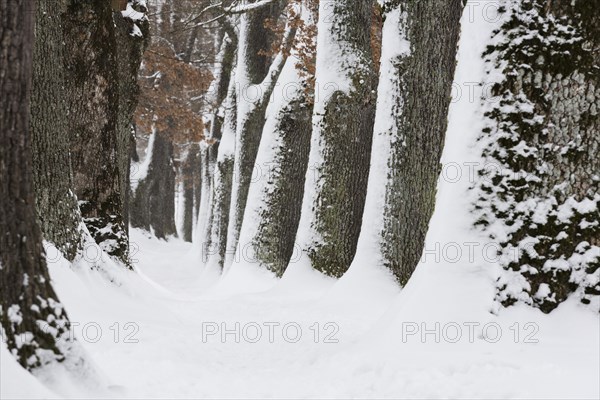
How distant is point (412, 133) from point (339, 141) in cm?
169

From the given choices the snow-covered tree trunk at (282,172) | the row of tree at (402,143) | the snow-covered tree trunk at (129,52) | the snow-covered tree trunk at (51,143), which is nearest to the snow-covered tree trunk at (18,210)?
the snow-covered tree trunk at (51,143)

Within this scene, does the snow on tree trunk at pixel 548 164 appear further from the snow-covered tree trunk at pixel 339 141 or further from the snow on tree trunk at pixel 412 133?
the snow-covered tree trunk at pixel 339 141

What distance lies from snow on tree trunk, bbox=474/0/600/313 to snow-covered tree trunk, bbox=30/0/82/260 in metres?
3.39

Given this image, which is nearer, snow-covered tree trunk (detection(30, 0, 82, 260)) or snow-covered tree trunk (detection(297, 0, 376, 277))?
snow-covered tree trunk (detection(30, 0, 82, 260))

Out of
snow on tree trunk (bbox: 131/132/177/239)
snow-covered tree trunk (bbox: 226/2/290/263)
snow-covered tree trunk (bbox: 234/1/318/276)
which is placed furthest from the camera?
snow on tree trunk (bbox: 131/132/177/239)

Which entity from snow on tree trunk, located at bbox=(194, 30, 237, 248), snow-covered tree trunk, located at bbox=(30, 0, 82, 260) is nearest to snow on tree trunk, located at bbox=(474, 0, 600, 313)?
snow-covered tree trunk, located at bbox=(30, 0, 82, 260)

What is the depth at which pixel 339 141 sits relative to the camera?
8.43 m

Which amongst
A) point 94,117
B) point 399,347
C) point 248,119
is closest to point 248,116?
point 248,119

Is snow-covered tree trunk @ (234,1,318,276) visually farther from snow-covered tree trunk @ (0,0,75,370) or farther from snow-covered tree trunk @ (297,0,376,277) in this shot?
snow-covered tree trunk @ (0,0,75,370)

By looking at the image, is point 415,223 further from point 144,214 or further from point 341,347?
point 144,214

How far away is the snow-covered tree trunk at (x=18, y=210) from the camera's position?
274 cm

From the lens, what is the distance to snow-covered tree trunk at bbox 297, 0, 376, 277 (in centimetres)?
842

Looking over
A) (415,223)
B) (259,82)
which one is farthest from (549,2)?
(259,82)

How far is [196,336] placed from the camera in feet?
18.5
